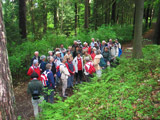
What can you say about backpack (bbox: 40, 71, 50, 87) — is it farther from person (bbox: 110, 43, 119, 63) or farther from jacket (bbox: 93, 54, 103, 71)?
person (bbox: 110, 43, 119, 63)

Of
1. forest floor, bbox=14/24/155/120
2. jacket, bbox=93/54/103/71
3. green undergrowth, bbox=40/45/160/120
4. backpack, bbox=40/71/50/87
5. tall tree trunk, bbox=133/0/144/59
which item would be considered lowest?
forest floor, bbox=14/24/155/120

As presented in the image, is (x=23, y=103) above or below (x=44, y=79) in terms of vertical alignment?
below

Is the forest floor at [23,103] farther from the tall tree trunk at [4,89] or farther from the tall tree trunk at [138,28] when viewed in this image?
the tall tree trunk at [138,28]

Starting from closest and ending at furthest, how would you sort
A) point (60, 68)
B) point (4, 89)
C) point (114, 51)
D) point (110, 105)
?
point (4, 89)
point (110, 105)
point (60, 68)
point (114, 51)

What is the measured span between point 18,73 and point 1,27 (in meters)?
7.19

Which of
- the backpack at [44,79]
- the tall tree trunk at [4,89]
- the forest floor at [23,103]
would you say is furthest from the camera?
the forest floor at [23,103]

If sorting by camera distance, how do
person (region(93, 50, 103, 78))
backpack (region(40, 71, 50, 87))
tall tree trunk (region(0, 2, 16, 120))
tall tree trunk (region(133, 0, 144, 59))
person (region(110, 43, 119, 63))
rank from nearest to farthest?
tall tree trunk (region(0, 2, 16, 120))
backpack (region(40, 71, 50, 87))
person (region(93, 50, 103, 78))
tall tree trunk (region(133, 0, 144, 59))
person (region(110, 43, 119, 63))

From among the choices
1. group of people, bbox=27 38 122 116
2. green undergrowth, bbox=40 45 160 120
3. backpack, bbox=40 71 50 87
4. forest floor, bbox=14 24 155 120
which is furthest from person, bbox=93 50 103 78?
backpack, bbox=40 71 50 87

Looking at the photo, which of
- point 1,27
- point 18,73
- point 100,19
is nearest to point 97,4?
point 100,19

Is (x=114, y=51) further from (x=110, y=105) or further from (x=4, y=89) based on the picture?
(x=4, y=89)

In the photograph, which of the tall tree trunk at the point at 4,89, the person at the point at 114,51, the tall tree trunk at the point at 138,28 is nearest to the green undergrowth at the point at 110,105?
the tall tree trunk at the point at 4,89

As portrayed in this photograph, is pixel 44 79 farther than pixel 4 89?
Yes

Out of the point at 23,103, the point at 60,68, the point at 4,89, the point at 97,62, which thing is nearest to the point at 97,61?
the point at 97,62

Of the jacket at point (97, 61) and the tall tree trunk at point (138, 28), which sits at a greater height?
the tall tree trunk at point (138, 28)
